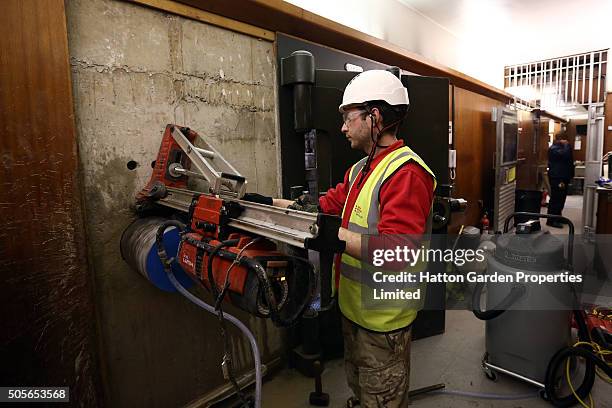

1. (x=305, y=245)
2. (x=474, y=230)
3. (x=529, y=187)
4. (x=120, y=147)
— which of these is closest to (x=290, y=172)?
(x=120, y=147)

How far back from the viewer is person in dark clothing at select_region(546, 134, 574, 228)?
583 cm

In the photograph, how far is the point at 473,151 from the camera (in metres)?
4.38

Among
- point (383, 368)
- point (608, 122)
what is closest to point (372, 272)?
point (383, 368)

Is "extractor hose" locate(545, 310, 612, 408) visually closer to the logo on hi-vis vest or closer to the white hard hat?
the logo on hi-vis vest

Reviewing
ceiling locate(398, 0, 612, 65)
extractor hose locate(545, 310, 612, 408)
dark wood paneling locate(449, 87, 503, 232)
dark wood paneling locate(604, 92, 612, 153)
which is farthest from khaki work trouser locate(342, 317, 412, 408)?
dark wood paneling locate(604, 92, 612, 153)

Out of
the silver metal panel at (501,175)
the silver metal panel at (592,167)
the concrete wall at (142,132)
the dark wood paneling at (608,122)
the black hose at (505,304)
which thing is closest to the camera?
the concrete wall at (142,132)

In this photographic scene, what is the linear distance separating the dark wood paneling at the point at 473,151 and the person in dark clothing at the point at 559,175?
176 centimetres

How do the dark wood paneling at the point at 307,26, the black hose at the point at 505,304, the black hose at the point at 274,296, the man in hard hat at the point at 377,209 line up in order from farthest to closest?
the black hose at the point at 505,304
the dark wood paneling at the point at 307,26
the man in hard hat at the point at 377,209
the black hose at the point at 274,296

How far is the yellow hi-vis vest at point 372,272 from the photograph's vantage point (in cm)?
123

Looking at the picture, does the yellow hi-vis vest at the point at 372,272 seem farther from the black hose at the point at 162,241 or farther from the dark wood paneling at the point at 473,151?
the dark wood paneling at the point at 473,151

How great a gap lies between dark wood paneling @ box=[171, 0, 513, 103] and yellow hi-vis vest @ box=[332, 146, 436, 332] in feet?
3.54

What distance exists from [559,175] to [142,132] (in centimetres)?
647

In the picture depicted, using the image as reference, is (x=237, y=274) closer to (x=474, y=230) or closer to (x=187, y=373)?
(x=187, y=373)

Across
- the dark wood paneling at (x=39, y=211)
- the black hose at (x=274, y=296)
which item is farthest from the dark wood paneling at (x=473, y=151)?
the dark wood paneling at (x=39, y=211)
